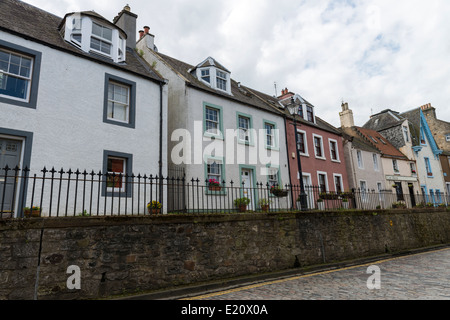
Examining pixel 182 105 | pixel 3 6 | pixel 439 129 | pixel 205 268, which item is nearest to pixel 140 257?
pixel 205 268

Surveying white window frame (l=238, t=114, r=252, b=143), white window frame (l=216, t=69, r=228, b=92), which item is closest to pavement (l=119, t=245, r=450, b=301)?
white window frame (l=238, t=114, r=252, b=143)

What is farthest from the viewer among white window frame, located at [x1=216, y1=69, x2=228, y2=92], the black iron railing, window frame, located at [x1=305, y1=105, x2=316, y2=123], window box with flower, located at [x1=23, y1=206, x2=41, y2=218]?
window frame, located at [x1=305, y1=105, x2=316, y2=123]

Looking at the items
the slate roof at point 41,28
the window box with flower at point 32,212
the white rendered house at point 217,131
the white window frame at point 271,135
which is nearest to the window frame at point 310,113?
the white rendered house at point 217,131

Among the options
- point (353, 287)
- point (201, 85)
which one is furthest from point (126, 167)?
point (353, 287)

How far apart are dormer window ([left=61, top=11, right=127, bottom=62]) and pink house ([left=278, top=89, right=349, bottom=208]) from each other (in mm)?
11678

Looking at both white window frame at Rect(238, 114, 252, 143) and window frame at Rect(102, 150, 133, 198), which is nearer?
window frame at Rect(102, 150, 133, 198)

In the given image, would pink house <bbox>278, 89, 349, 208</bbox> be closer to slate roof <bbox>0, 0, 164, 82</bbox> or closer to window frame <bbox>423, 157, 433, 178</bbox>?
slate roof <bbox>0, 0, 164, 82</bbox>

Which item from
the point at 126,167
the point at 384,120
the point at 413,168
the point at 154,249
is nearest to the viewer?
the point at 154,249

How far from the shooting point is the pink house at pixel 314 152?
20.5 meters

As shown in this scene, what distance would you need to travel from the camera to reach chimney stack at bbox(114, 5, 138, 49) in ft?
54.8

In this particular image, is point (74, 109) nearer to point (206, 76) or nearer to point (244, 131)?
point (206, 76)

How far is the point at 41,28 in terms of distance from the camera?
39.4 ft

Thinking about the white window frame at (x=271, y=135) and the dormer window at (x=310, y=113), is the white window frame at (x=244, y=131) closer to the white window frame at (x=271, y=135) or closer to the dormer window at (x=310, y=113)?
the white window frame at (x=271, y=135)

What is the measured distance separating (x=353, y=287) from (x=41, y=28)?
14.8 meters
